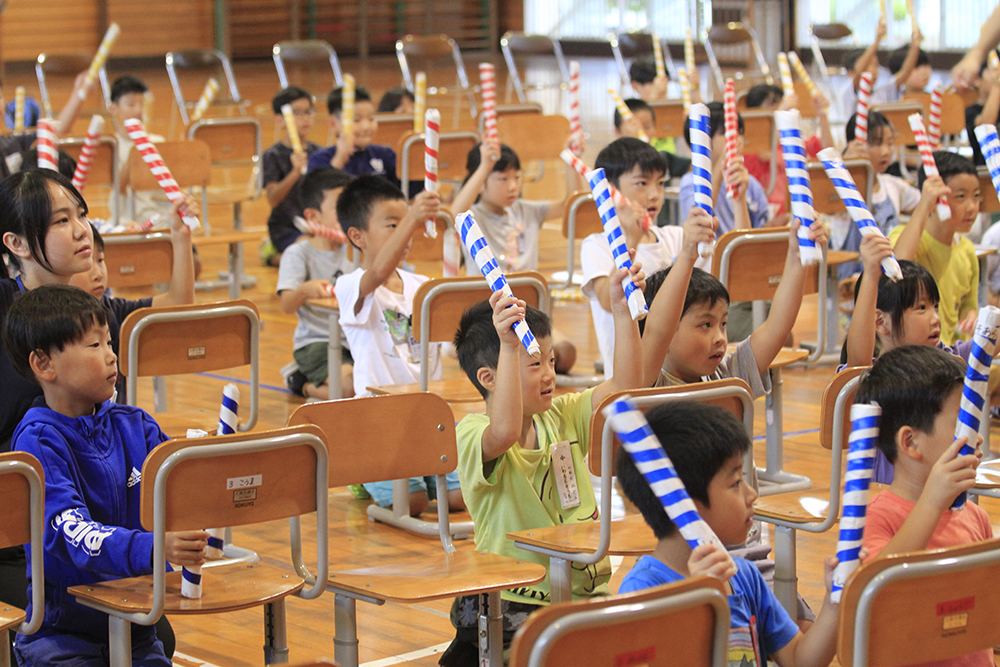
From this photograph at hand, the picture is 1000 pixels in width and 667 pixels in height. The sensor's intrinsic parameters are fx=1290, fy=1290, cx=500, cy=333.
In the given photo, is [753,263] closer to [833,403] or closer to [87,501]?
[833,403]

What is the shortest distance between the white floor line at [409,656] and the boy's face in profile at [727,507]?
1.37m

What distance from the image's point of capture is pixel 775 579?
9.70 feet

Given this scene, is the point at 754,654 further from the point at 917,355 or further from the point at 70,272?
the point at 70,272

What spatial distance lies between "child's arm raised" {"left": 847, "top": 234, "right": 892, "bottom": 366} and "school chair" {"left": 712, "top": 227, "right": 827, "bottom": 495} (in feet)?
3.61

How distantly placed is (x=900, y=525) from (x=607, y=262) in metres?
2.12

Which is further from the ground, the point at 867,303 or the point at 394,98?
the point at 394,98

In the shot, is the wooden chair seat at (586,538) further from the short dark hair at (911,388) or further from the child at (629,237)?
the child at (629,237)

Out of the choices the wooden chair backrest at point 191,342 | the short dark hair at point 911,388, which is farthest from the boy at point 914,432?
the wooden chair backrest at point 191,342

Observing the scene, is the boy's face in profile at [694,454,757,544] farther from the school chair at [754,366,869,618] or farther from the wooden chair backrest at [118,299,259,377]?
the wooden chair backrest at [118,299,259,377]

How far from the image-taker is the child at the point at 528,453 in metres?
2.77

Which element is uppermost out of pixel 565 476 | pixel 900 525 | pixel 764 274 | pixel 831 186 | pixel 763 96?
pixel 763 96

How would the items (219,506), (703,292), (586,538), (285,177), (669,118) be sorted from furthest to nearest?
(669,118) → (285,177) → (703,292) → (586,538) → (219,506)

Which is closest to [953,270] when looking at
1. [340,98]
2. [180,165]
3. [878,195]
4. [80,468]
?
[878,195]

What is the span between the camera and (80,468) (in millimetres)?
2453
